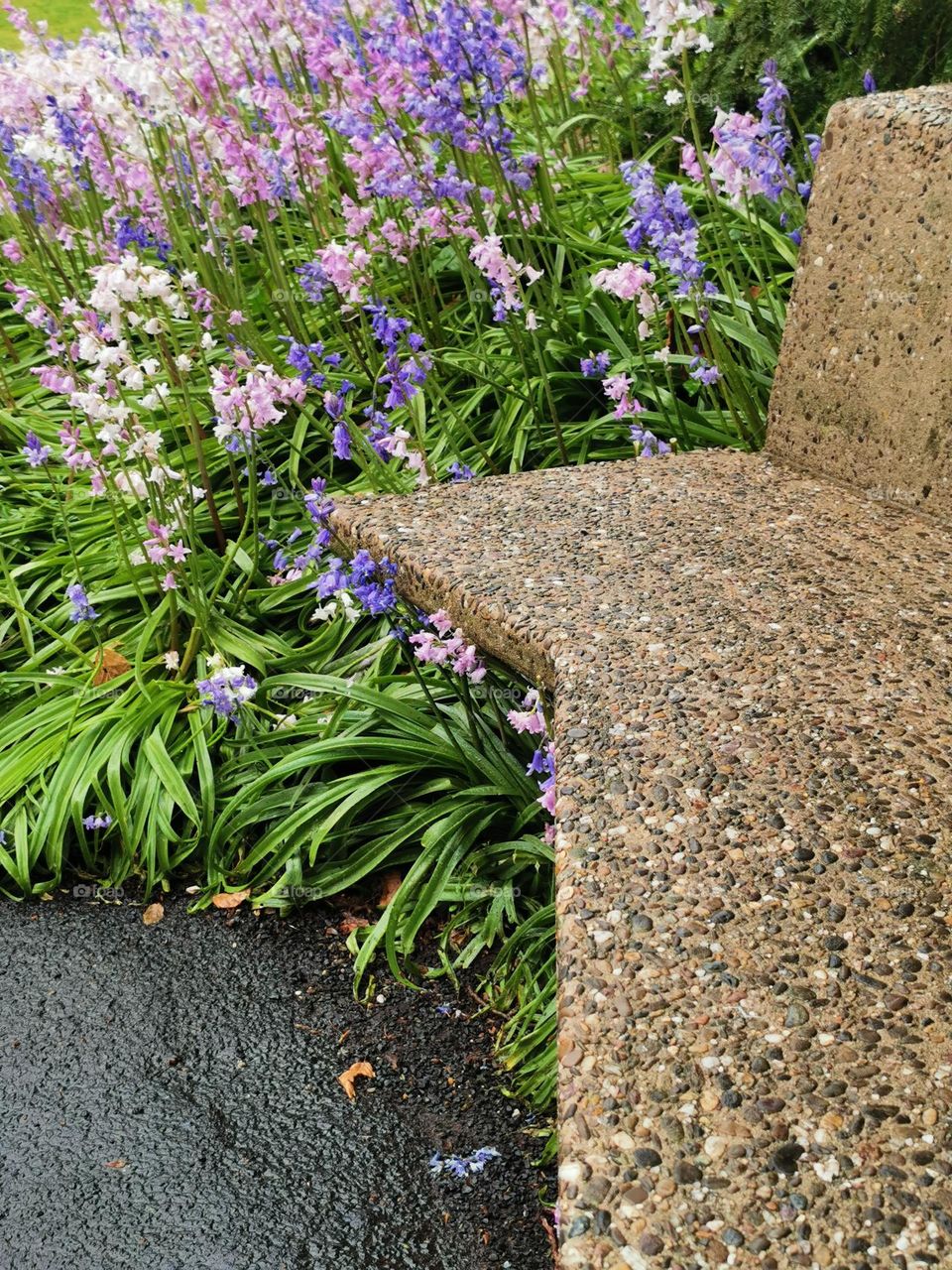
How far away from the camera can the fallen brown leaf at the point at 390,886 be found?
2.66 m

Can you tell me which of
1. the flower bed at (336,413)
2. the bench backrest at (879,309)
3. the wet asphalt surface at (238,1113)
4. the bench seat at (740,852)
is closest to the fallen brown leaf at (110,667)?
the flower bed at (336,413)

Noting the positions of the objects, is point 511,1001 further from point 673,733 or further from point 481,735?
point 673,733

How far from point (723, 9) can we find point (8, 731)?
3.03 m

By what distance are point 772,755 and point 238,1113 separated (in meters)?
1.16

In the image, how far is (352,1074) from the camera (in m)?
2.23

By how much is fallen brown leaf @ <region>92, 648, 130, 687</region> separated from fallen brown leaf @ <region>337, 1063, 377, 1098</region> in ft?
4.62

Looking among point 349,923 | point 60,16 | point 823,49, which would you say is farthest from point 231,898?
point 60,16

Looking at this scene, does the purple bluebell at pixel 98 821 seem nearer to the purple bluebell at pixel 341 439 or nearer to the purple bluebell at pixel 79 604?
the purple bluebell at pixel 79 604

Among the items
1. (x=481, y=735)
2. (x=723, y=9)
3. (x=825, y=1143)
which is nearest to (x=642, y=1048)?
(x=825, y=1143)

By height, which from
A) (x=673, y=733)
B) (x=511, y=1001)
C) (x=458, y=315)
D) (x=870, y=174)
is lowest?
(x=511, y=1001)

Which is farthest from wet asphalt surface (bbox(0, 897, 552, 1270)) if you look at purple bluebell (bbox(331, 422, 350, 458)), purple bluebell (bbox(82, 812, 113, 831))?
purple bluebell (bbox(331, 422, 350, 458))

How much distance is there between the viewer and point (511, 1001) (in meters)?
2.33

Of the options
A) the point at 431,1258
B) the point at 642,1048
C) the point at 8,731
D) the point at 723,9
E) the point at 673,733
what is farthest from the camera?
the point at 723,9

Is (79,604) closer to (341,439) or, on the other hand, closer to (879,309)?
(341,439)
